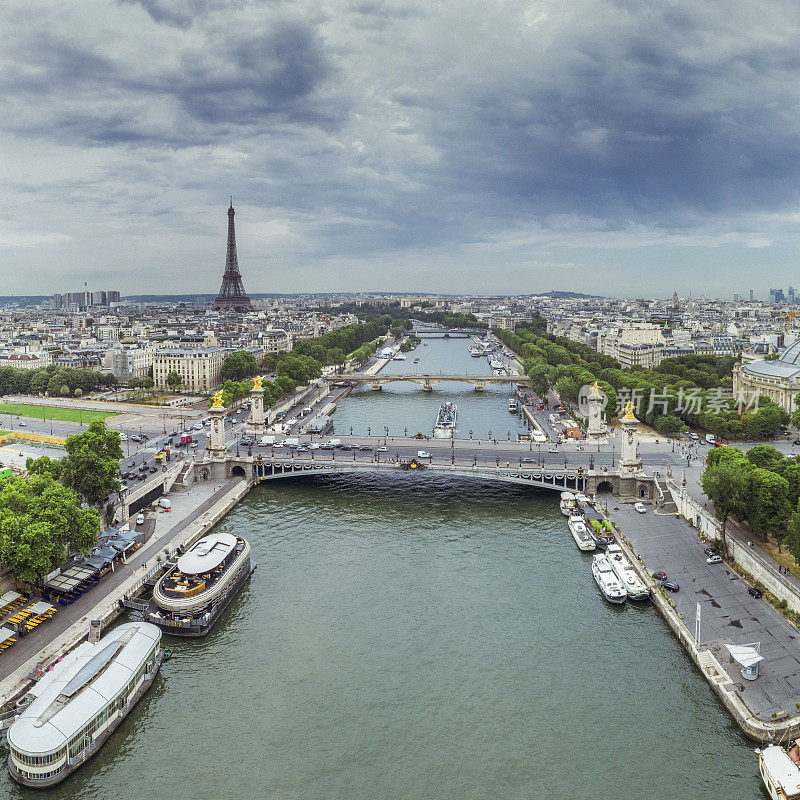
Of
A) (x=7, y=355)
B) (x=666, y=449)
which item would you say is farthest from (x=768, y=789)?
(x=7, y=355)

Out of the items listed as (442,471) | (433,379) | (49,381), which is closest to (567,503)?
(442,471)

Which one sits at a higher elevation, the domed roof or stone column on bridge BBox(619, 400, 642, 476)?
the domed roof

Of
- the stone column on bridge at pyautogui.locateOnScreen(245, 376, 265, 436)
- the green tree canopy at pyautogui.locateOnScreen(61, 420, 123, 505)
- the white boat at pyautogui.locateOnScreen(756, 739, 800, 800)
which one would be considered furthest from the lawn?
the white boat at pyautogui.locateOnScreen(756, 739, 800, 800)

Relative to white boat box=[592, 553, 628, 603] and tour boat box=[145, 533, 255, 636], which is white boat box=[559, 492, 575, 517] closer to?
white boat box=[592, 553, 628, 603]

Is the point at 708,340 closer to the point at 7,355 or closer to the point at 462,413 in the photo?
the point at 462,413

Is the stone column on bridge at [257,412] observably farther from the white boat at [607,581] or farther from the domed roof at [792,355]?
the domed roof at [792,355]
